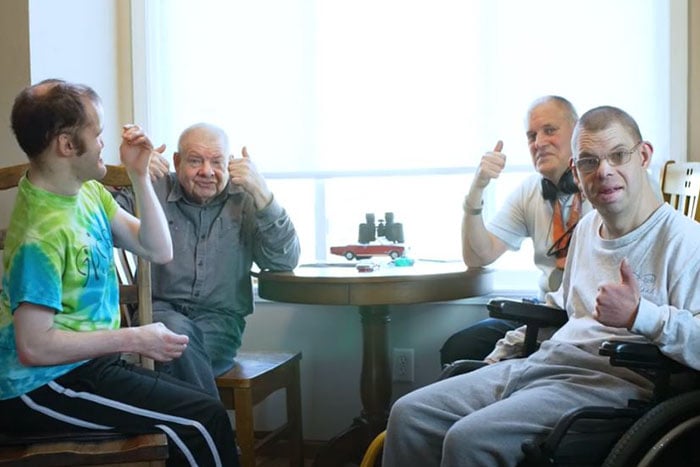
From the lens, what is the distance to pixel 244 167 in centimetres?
246

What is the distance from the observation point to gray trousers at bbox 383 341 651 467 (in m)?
1.60

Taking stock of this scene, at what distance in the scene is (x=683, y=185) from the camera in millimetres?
2658

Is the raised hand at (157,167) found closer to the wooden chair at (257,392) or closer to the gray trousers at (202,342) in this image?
the gray trousers at (202,342)

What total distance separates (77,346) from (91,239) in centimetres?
24

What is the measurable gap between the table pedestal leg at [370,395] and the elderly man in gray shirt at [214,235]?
0.40 m

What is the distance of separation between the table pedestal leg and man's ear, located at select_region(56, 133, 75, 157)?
1321mm

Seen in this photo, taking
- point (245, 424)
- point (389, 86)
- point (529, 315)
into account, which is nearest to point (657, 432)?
point (529, 315)

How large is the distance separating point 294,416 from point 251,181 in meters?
0.85

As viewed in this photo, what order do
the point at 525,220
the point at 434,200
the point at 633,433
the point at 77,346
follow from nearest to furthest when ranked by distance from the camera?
the point at 633,433
the point at 77,346
the point at 525,220
the point at 434,200

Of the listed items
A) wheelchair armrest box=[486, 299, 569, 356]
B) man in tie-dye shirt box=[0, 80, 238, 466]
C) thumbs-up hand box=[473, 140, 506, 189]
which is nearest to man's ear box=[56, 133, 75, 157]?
man in tie-dye shirt box=[0, 80, 238, 466]

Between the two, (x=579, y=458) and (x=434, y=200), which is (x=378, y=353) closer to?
(x=434, y=200)

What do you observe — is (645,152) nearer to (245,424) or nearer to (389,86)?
(245,424)

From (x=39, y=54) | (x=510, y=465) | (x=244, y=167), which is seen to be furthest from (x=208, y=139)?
(x=510, y=465)

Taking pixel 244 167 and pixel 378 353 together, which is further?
pixel 378 353
